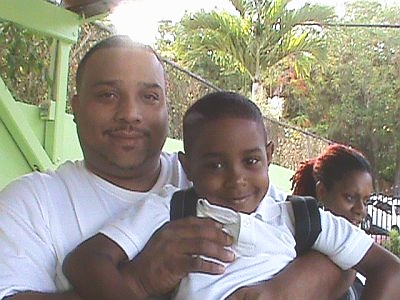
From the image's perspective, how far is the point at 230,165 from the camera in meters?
1.20

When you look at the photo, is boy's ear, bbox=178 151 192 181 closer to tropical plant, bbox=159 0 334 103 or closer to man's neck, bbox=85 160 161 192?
man's neck, bbox=85 160 161 192

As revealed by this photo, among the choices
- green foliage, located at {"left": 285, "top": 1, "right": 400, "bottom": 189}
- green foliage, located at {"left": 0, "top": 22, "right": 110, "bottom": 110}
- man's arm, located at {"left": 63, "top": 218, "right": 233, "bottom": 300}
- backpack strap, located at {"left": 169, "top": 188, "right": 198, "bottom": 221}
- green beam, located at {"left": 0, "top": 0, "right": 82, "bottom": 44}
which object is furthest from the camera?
green foliage, located at {"left": 285, "top": 1, "right": 400, "bottom": 189}

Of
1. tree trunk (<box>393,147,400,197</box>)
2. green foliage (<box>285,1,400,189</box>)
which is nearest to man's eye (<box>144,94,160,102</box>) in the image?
tree trunk (<box>393,147,400,197</box>)

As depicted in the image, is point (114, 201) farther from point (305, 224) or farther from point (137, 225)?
point (305, 224)

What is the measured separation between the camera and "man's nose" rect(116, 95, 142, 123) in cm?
130

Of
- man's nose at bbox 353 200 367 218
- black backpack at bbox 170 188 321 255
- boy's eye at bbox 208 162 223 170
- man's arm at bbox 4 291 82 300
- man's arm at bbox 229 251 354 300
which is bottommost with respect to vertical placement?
man's nose at bbox 353 200 367 218

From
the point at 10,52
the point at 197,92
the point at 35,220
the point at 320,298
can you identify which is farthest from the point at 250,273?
the point at 197,92

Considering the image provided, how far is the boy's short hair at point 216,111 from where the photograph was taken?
4.08 ft

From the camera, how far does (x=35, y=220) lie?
1.19m

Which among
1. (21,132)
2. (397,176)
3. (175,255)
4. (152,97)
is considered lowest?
(397,176)

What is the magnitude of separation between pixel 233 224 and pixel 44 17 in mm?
2053

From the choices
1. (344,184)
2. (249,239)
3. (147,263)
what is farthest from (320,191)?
(147,263)

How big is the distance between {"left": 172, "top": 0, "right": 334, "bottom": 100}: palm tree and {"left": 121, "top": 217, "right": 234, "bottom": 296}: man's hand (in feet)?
28.4

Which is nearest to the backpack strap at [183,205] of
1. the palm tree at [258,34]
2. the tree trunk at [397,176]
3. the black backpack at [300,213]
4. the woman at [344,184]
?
the black backpack at [300,213]
